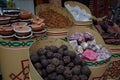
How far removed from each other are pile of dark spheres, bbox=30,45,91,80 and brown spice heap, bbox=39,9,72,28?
582 millimetres

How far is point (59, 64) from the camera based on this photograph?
168cm

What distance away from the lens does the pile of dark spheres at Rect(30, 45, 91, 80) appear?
165 centimetres

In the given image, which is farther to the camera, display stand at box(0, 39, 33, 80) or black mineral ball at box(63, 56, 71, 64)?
display stand at box(0, 39, 33, 80)

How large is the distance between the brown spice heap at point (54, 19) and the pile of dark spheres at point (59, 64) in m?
0.58

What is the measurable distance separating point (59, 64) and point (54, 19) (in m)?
0.86

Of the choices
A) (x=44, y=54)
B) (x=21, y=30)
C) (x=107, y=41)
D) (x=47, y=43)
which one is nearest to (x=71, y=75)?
(x=44, y=54)

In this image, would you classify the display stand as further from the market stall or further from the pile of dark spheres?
the pile of dark spheres

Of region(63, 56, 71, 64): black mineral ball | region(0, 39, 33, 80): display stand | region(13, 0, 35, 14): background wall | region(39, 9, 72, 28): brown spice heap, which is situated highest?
region(13, 0, 35, 14): background wall

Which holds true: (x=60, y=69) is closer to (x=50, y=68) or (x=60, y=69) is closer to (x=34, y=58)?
(x=50, y=68)

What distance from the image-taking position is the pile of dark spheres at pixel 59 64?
1646 millimetres

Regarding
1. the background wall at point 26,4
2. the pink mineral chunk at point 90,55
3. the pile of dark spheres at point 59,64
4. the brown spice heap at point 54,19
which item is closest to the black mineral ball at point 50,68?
the pile of dark spheres at point 59,64

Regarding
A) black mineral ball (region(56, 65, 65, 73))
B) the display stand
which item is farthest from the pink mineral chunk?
the display stand

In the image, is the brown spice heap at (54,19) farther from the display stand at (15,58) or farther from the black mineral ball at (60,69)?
the black mineral ball at (60,69)

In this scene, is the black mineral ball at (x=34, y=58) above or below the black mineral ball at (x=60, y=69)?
above
